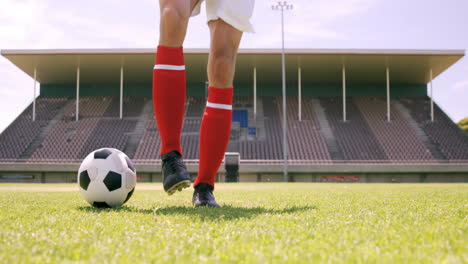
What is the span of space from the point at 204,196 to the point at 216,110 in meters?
0.52

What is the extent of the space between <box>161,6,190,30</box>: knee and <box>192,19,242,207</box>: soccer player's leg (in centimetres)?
25

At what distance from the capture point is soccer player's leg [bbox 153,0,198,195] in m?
2.19

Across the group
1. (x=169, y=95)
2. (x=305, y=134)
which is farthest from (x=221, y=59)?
(x=305, y=134)

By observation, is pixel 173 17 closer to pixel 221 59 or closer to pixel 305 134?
pixel 221 59

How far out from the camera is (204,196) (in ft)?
7.54

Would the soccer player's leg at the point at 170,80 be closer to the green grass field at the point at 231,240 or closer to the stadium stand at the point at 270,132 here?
the green grass field at the point at 231,240

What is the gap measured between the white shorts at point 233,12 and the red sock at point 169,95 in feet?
1.10

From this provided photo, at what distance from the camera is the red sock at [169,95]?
7.27ft

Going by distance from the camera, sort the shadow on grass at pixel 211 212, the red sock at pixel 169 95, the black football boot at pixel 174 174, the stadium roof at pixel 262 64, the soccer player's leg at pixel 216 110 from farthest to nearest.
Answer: the stadium roof at pixel 262 64
the soccer player's leg at pixel 216 110
the red sock at pixel 169 95
the black football boot at pixel 174 174
the shadow on grass at pixel 211 212

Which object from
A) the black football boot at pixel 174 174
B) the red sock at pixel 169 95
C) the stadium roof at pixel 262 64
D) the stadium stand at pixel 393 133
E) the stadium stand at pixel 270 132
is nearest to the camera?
the black football boot at pixel 174 174

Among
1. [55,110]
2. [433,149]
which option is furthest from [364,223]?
[55,110]

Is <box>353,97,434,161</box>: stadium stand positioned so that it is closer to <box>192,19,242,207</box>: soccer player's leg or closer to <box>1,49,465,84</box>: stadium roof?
<box>1,49,465,84</box>: stadium roof

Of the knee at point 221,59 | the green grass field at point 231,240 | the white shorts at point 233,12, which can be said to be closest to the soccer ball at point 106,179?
the green grass field at point 231,240

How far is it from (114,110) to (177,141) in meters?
22.2
